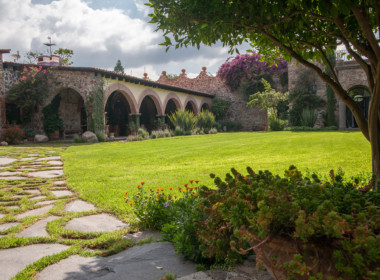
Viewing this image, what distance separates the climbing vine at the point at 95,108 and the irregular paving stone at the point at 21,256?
11966 mm

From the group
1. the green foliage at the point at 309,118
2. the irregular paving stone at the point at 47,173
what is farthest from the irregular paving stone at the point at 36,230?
the green foliage at the point at 309,118

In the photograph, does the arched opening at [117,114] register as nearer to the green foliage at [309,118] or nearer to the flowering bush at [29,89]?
the flowering bush at [29,89]

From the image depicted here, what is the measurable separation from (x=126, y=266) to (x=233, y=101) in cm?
2220

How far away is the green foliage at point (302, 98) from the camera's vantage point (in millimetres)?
18500

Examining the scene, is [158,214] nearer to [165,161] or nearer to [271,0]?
[271,0]

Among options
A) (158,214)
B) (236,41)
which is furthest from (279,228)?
(236,41)

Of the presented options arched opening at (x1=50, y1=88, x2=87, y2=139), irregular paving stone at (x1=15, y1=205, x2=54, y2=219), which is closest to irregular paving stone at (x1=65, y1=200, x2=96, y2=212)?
irregular paving stone at (x1=15, y1=205, x2=54, y2=219)

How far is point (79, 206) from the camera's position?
11.7 ft

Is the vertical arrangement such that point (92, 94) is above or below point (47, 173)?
above

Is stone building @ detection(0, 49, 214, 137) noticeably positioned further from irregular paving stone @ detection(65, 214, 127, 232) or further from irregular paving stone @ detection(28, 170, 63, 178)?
irregular paving stone @ detection(65, 214, 127, 232)

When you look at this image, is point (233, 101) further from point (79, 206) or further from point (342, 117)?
point (79, 206)

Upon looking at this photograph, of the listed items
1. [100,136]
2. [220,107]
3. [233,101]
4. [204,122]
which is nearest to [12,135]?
[100,136]

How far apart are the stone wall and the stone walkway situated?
743 inches

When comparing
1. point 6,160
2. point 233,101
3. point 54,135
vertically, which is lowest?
point 6,160
